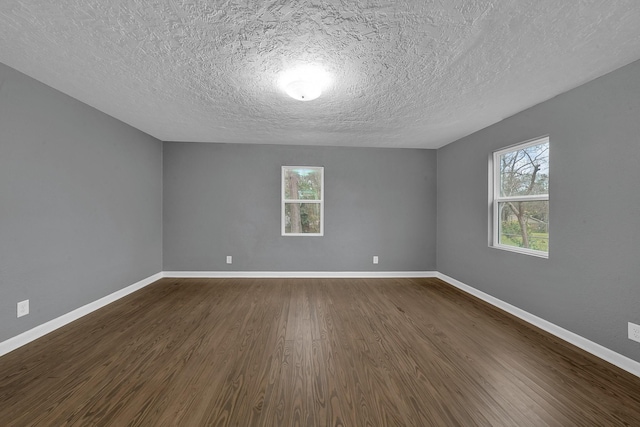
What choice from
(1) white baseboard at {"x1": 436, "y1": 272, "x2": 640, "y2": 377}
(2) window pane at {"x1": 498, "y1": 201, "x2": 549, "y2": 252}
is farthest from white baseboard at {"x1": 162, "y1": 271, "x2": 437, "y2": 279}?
(2) window pane at {"x1": 498, "y1": 201, "x2": 549, "y2": 252}

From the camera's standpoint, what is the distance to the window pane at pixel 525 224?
256cm

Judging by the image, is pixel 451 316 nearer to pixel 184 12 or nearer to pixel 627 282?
pixel 627 282

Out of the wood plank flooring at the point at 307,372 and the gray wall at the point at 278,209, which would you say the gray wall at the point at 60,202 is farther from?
the gray wall at the point at 278,209

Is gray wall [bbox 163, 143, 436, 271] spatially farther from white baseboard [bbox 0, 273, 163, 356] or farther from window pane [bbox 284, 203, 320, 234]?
white baseboard [bbox 0, 273, 163, 356]

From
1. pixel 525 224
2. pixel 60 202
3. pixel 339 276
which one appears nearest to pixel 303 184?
pixel 339 276

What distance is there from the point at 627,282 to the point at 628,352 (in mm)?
518

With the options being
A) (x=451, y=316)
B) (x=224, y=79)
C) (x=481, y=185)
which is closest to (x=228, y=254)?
(x=224, y=79)

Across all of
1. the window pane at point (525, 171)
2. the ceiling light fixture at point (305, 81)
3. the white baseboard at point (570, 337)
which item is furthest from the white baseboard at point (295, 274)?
the ceiling light fixture at point (305, 81)

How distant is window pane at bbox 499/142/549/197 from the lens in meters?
2.56

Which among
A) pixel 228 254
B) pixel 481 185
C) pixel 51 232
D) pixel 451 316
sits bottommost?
pixel 451 316

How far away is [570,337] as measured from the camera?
2.18 metres

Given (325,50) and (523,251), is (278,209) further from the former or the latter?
(523,251)

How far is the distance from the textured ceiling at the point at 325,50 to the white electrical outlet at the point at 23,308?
1977mm

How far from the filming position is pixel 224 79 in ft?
6.82
